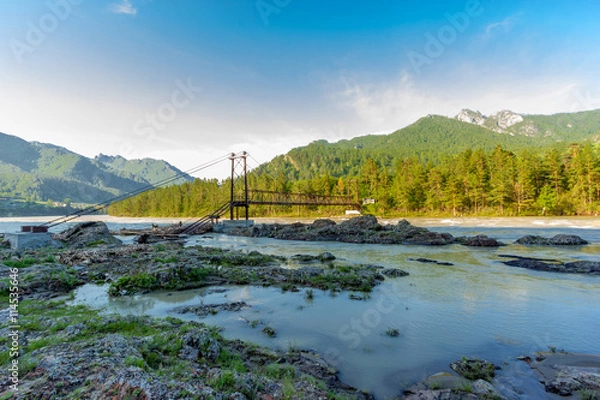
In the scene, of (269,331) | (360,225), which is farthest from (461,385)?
(360,225)

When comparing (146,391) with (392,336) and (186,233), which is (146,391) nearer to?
(392,336)

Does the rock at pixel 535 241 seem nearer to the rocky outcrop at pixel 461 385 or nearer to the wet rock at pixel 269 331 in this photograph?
the rocky outcrop at pixel 461 385

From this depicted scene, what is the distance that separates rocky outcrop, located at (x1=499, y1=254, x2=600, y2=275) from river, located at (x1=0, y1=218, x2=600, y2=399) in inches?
54.6

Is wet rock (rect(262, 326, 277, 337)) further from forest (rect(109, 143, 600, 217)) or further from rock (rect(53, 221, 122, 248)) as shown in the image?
forest (rect(109, 143, 600, 217))

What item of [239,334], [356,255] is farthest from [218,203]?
[239,334]

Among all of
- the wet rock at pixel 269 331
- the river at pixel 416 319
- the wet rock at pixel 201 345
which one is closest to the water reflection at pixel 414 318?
the river at pixel 416 319

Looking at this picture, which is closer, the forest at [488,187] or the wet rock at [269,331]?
the wet rock at [269,331]

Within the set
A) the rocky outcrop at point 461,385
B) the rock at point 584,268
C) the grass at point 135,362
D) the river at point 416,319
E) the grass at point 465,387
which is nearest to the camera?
the grass at point 135,362

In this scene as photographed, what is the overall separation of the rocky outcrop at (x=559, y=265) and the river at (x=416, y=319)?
139cm

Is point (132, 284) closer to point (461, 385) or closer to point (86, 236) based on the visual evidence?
point (461, 385)

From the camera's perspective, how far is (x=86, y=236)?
2520 cm

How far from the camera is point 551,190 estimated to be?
201 ft

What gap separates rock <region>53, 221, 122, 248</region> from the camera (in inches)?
943

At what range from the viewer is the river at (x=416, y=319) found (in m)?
6.05
